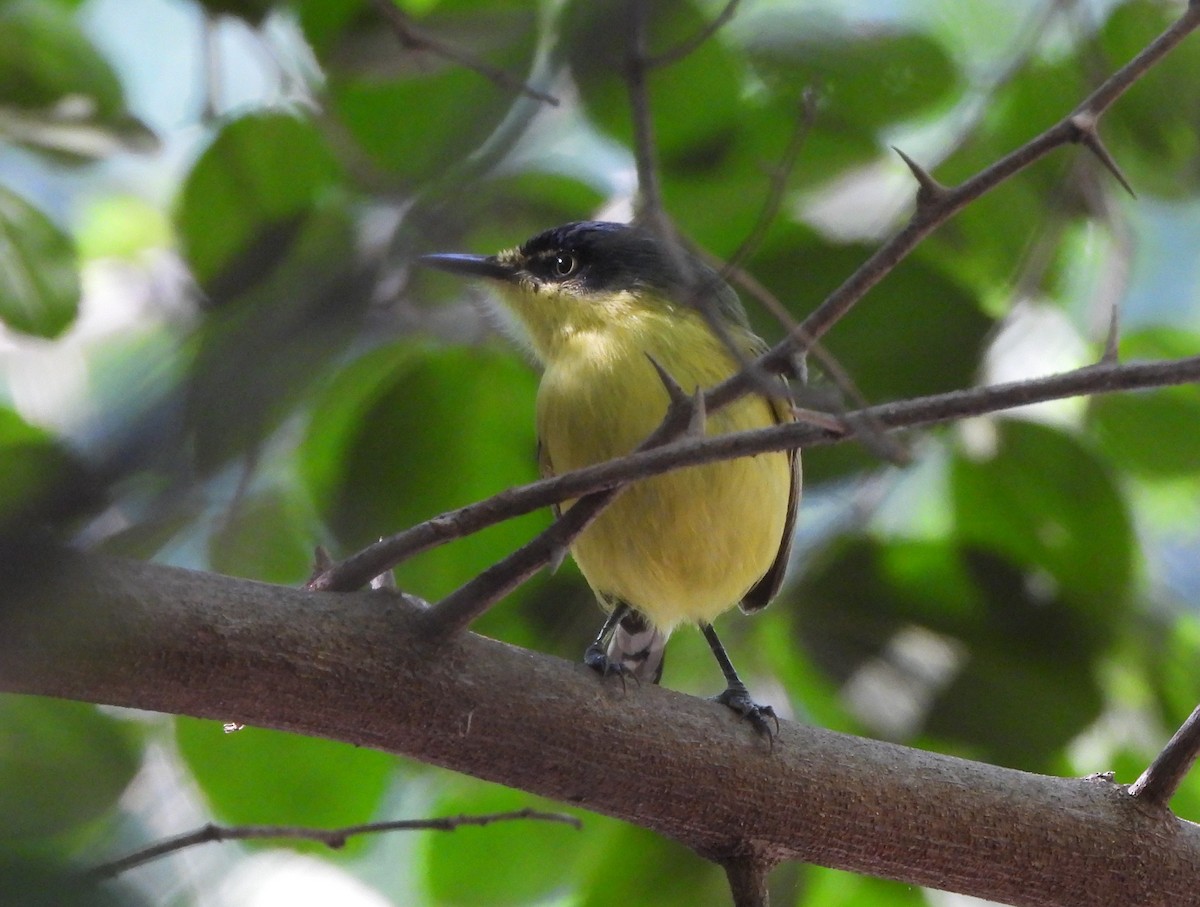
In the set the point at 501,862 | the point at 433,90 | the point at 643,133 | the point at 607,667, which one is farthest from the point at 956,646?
the point at 433,90

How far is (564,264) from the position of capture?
11.1 feet

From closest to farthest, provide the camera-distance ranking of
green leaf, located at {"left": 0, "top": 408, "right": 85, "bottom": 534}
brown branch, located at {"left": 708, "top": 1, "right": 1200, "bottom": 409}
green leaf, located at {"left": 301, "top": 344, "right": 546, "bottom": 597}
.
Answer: green leaf, located at {"left": 0, "top": 408, "right": 85, "bottom": 534} < brown branch, located at {"left": 708, "top": 1, "right": 1200, "bottom": 409} < green leaf, located at {"left": 301, "top": 344, "right": 546, "bottom": 597}

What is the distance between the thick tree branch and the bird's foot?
0.02m

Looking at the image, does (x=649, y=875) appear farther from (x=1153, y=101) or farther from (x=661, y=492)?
(x=1153, y=101)

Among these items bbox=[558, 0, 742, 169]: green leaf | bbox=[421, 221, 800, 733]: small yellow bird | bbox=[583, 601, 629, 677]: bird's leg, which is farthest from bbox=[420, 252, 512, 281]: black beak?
bbox=[583, 601, 629, 677]: bird's leg

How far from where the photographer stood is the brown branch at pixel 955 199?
1511 mm

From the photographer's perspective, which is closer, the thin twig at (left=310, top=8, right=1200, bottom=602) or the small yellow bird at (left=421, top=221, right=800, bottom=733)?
the thin twig at (left=310, top=8, right=1200, bottom=602)

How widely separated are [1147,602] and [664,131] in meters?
1.44

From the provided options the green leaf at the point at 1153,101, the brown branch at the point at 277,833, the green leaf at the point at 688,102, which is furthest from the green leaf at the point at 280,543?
the green leaf at the point at 1153,101

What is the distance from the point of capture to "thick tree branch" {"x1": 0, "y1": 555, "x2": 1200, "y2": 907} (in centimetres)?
172

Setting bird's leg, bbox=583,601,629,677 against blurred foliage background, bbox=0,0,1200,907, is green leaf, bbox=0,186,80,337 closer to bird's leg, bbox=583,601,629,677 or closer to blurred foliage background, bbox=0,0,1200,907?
blurred foliage background, bbox=0,0,1200,907

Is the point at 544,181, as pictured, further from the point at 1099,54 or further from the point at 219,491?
the point at 1099,54

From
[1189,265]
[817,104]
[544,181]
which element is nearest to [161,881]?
[544,181]

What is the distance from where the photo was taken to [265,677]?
1.76 metres
